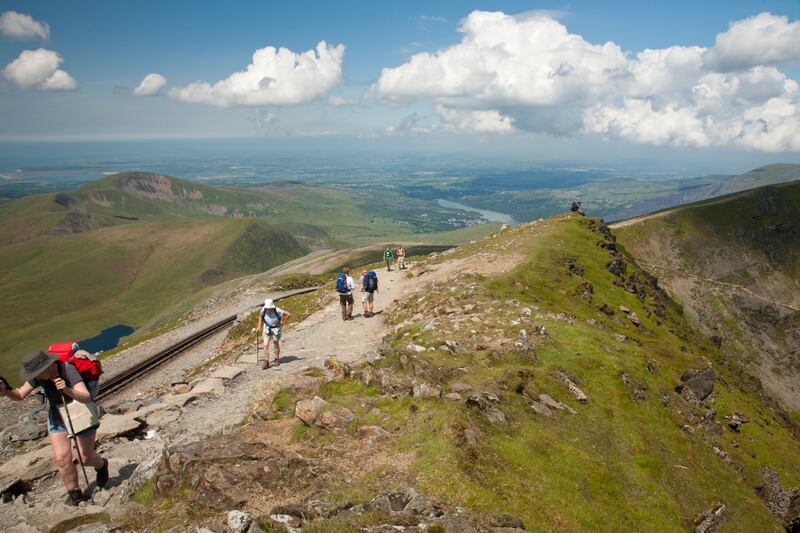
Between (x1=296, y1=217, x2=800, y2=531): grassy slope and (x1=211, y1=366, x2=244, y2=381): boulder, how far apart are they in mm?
9161

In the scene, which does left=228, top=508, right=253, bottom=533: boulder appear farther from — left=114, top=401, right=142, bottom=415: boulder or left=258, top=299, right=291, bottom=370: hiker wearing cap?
left=258, top=299, right=291, bottom=370: hiker wearing cap

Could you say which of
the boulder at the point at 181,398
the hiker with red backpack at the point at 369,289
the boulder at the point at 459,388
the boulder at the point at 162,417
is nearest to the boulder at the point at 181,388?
the boulder at the point at 181,398

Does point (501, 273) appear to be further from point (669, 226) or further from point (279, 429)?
point (669, 226)

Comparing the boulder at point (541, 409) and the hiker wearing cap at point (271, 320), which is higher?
the hiker wearing cap at point (271, 320)

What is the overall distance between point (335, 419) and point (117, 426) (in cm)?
1022

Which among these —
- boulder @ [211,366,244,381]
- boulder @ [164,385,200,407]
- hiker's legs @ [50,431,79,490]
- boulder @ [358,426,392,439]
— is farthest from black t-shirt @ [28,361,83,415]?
boulder @ [211,366,244,381]

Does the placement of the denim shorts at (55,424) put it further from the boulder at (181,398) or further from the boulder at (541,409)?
the boulder at (541,409)

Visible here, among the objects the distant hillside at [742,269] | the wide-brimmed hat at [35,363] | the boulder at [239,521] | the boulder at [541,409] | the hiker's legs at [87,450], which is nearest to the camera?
the boulder at [239,521]

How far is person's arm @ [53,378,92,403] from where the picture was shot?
12312mm

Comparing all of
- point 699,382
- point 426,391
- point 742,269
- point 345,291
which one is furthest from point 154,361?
point 742,269

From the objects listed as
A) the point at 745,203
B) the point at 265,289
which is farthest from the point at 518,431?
the point at 745,203

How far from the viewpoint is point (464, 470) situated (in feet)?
43.4

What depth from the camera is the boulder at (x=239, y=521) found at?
32.3ft

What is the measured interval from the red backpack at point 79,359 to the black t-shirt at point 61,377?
0.26m
